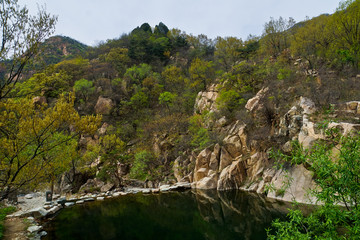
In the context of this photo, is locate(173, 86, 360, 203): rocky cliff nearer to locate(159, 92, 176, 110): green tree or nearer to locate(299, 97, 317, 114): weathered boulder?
locate(299, 97, 317, 114): weathered boulder

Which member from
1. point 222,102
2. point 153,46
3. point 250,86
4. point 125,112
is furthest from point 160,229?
point 153,46

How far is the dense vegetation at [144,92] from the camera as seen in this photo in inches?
285

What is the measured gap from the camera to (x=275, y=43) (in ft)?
Result: 120

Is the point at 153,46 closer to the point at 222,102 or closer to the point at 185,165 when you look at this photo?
the point at 222,102

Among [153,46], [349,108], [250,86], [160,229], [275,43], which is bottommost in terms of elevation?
[160,229]

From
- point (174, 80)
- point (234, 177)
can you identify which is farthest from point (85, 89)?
point (234, 177)

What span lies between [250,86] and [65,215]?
2744 cm

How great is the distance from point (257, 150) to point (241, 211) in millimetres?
9752

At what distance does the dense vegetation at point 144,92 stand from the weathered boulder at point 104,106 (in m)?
0.28

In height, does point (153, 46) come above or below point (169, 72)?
above

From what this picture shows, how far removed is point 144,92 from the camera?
1767 inches

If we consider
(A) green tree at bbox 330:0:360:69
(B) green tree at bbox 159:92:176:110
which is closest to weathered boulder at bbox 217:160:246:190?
(A) green tree at bbox 330:0:360:69

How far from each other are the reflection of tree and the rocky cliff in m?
2.01

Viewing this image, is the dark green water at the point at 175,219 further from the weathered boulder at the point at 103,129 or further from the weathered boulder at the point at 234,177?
the weathered boulder at the point at 103,129
